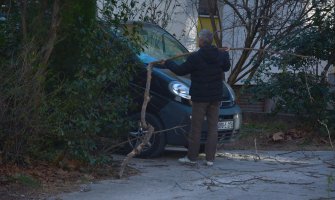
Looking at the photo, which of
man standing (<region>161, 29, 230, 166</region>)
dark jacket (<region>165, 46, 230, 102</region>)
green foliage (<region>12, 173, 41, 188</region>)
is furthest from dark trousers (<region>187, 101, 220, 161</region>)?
green foliage (<region>12, 173, 41, 188</region>)

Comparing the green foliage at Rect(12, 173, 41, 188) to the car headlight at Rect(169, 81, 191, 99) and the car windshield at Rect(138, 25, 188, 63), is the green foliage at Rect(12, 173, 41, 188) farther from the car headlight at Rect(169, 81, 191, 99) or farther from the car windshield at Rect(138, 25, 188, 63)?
the car windshield at Rect(138, 25, 188, 63)

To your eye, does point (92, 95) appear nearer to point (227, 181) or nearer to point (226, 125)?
point (227, 181)

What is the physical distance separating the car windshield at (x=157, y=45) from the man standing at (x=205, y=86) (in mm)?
1021

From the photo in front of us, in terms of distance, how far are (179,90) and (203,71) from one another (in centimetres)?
60

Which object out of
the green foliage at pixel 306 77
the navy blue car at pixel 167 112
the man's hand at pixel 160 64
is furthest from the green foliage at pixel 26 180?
the green foliage at pixel 306 77

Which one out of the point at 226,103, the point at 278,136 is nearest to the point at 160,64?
the point at 226,103

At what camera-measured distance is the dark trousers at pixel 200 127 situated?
9977mm

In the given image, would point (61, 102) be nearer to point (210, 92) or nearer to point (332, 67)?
point (210, 92)

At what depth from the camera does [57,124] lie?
27.7 feet

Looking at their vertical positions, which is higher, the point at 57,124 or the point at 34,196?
the point at 57,124

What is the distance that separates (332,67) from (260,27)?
1897 millimetres

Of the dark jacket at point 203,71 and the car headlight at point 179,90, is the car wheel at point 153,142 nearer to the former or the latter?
the car headlight at point 179,90

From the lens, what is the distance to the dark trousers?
9.98m

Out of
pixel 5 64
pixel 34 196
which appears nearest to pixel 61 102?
pixel 5 64
